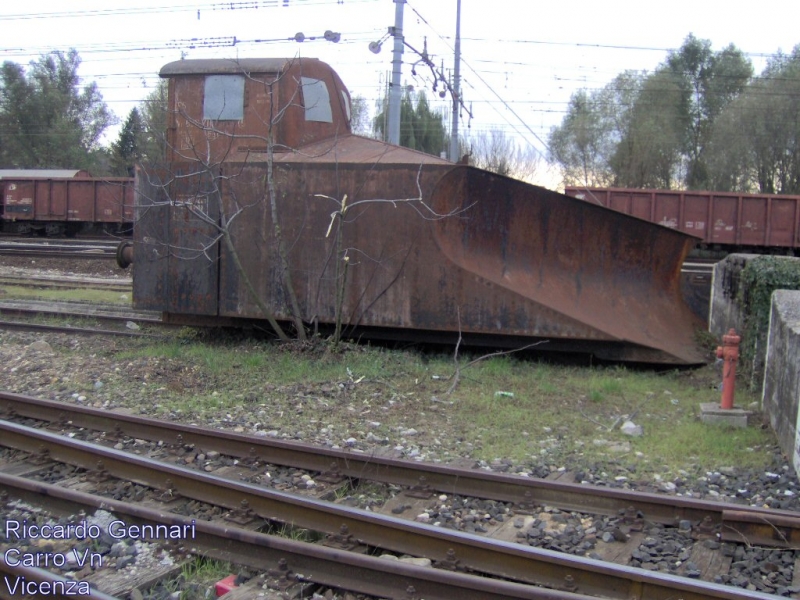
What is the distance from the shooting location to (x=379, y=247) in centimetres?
812

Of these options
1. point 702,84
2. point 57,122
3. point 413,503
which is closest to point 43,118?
point 57,122

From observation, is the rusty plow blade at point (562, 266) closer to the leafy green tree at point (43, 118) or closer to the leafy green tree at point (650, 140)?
the leafy green tree at point (650, 140)

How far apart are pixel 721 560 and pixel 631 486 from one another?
1.02 m

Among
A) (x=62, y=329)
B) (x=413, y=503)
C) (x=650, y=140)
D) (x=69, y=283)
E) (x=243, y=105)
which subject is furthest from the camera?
(x=650, y=140)

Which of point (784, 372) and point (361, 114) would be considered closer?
point (784, 372)

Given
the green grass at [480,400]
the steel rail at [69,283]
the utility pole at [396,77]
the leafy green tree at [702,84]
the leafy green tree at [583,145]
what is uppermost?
the leafy green tree at [702,84]

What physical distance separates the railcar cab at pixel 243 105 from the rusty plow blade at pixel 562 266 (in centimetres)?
245

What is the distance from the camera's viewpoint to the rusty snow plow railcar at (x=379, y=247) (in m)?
7.81

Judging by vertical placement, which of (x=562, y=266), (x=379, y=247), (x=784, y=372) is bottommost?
(x=784, y=372)

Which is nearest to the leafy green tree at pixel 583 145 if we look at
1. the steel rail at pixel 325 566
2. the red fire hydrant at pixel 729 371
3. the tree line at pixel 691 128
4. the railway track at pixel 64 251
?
the tree line at pixel 691 128

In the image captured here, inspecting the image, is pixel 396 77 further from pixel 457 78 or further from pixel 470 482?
pixel 470 482

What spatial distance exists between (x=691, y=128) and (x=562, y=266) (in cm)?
3947

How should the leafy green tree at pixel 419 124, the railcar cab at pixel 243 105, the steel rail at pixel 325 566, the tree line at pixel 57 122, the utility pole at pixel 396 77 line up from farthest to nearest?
the tree line at pixel 57 122
the leafy green tree at pixel 419 124
the utility pole at pixel 396 77
the railcar cab at pixel 243 105
the steel rail at pixel 325 566

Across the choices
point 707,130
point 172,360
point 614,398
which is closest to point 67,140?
point 707,130
